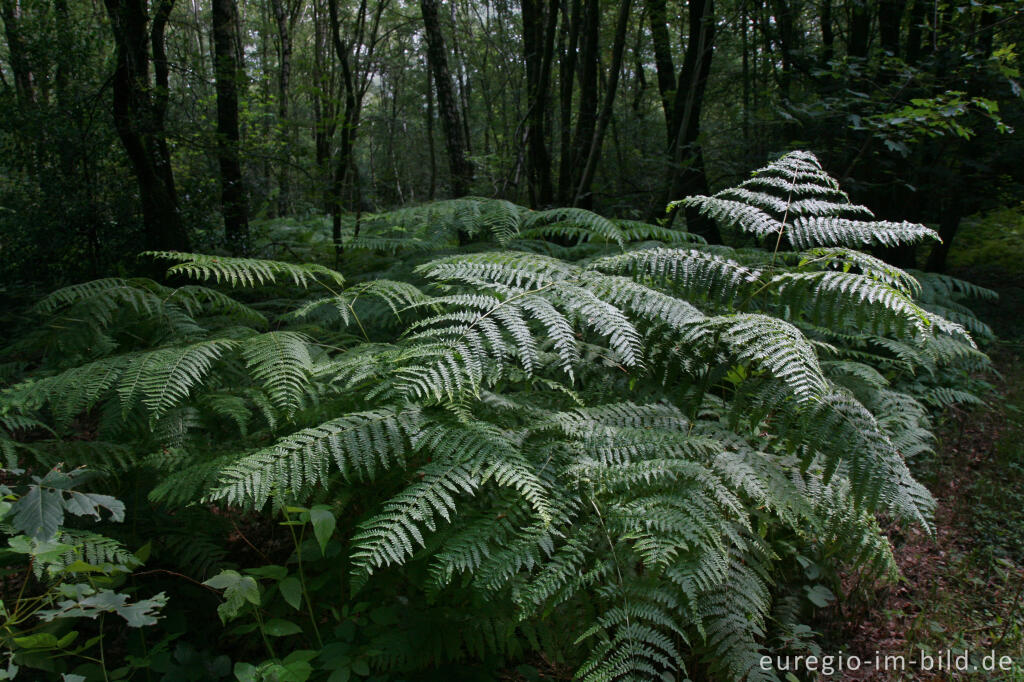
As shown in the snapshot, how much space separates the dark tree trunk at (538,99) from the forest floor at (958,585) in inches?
153

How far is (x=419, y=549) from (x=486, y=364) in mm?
600

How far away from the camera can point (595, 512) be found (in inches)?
59.3

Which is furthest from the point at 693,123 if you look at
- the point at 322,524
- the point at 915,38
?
the point at 322,524

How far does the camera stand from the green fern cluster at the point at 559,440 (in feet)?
4.41

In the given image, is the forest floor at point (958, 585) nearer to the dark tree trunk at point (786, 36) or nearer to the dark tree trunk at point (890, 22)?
the dark tree trunk at point (786, 36)

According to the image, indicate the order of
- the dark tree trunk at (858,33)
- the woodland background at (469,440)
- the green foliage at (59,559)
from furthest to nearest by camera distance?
the dark tree trunk at (858,33) → the woodland background at (469,440) → the green foliage at (59,559)

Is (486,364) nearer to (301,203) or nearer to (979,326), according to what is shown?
(979,326)

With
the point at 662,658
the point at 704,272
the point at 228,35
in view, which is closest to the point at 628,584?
the point at 662,658

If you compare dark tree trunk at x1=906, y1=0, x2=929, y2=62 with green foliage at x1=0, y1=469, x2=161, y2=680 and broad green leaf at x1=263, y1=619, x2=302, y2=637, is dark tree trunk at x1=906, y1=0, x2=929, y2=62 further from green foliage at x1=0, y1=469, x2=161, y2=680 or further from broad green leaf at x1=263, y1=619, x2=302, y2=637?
green foliage at x1=0, y1=469, x2=161, y2=680

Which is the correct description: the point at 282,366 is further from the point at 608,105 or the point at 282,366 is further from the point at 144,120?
the point at 144,120

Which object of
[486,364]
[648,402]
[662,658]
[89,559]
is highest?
[486,364]

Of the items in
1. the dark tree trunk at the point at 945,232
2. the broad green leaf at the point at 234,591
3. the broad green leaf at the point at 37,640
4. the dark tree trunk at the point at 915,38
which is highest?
the dark tree trunk at the point at 915,38

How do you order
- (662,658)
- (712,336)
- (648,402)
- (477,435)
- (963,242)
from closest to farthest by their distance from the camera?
(662,658), (477,435), (712,336), (648,402), (963,242)

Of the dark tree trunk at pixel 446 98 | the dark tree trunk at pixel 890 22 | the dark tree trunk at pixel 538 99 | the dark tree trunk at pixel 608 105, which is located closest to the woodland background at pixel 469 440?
the dark tree trunk at pixel 608 105
